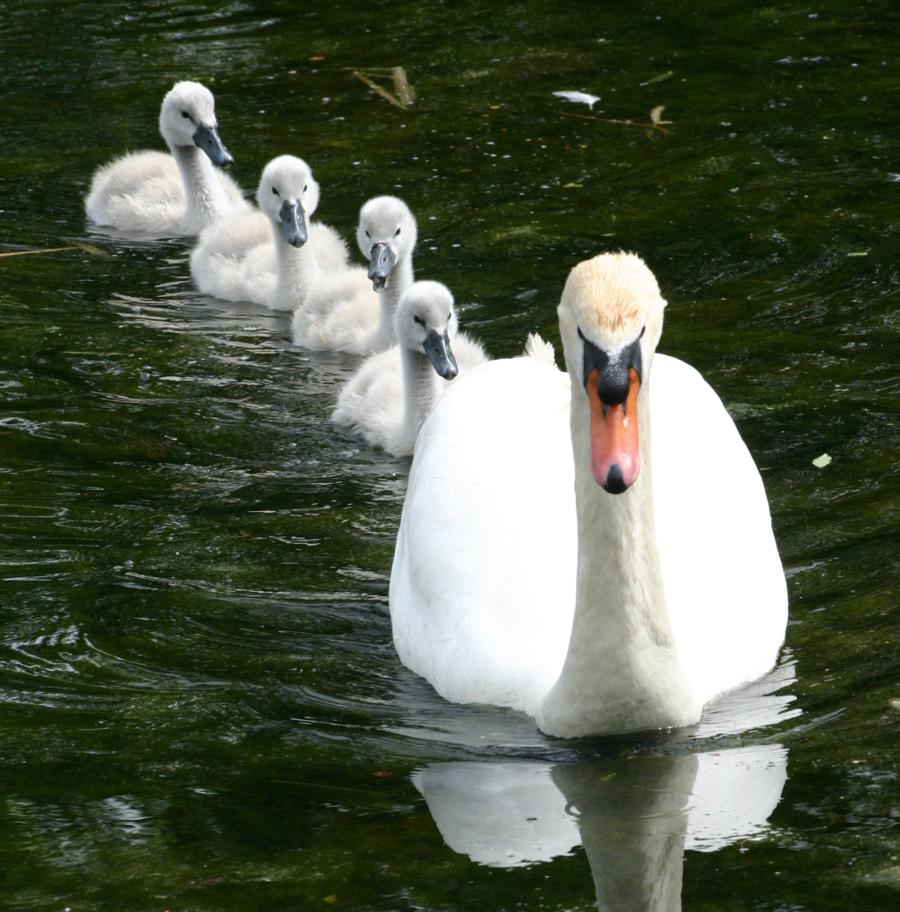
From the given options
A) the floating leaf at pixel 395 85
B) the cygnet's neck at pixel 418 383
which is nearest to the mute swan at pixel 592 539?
the cygnet's neck at pixel 418 383

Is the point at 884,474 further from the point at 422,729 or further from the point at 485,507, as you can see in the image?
the point at 422,729

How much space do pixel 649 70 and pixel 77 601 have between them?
6.13 m

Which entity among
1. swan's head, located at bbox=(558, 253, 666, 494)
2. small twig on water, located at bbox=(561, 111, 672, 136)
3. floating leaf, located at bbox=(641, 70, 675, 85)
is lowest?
small twig on water, located at bbox=(561, 111, 672, 136)

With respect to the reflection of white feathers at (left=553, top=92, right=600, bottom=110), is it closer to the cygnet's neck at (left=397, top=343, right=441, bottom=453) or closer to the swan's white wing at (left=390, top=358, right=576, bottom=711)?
the cygnet's neck at (left=397, top=343, right=441, bottom=453)

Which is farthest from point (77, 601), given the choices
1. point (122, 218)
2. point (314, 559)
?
point (122, 218)

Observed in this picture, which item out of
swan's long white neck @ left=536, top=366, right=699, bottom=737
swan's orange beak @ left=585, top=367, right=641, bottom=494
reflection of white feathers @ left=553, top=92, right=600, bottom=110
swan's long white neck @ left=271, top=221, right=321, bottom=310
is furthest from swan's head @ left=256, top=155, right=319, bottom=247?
swan's orange beak @ left=585, top=367, right=641, bottom=494

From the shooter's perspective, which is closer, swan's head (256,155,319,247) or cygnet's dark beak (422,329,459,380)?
cygnet's dark beak (422,329,459,380)

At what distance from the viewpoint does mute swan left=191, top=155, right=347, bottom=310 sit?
8.66 metres

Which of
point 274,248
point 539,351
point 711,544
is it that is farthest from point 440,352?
point 711,544

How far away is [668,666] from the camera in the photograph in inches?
184

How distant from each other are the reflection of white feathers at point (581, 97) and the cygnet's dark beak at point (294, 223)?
7.98ft

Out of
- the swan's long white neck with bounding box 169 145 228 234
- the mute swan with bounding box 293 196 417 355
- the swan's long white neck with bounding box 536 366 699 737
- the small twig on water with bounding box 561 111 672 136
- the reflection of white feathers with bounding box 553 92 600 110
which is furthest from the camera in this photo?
the reflection of white feathers with bounding box 553 92 600 110

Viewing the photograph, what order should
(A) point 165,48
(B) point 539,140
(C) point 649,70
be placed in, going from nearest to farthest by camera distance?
(B) point 539,140, (C) point 649,70, (A) point 165,48

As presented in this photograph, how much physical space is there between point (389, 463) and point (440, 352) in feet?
1.44
